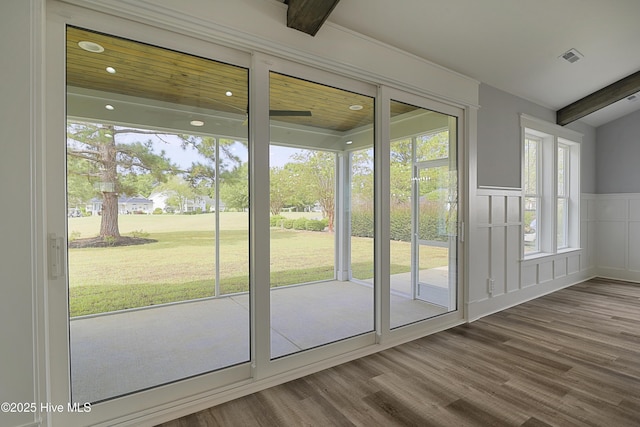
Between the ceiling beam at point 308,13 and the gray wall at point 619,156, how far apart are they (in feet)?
21.3

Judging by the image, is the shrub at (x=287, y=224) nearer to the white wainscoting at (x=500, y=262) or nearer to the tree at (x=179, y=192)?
the tree at (x=179, y=192)

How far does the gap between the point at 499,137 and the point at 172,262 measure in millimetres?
4080

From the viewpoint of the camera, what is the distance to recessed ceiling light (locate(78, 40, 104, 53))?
184cm

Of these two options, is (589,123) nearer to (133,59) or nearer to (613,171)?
(613,171)

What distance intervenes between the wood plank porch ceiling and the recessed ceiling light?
2 cm

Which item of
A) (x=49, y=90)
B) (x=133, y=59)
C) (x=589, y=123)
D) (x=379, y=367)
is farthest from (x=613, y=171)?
(x=49, y=90)

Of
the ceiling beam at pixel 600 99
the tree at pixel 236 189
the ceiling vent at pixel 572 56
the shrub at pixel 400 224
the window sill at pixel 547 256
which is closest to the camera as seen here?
the tree at pixel 236 189

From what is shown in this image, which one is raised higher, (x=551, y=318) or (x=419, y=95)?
(x=419, y=95)

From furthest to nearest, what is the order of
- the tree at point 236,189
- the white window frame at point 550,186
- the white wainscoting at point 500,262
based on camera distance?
the white window frame at point 550,186
the white wainscoting at point 500,262
the tree at point 236,189

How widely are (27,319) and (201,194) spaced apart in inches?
45.9

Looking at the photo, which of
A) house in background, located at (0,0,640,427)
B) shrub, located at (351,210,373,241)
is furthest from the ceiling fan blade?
shrub, located at (351,210,373,241)

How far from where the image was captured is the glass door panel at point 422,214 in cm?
322

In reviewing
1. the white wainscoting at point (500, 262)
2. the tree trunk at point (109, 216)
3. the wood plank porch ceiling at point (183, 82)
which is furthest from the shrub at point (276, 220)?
the white wainscoting at point (500, 262)

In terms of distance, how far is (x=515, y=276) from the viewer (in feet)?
14.2
